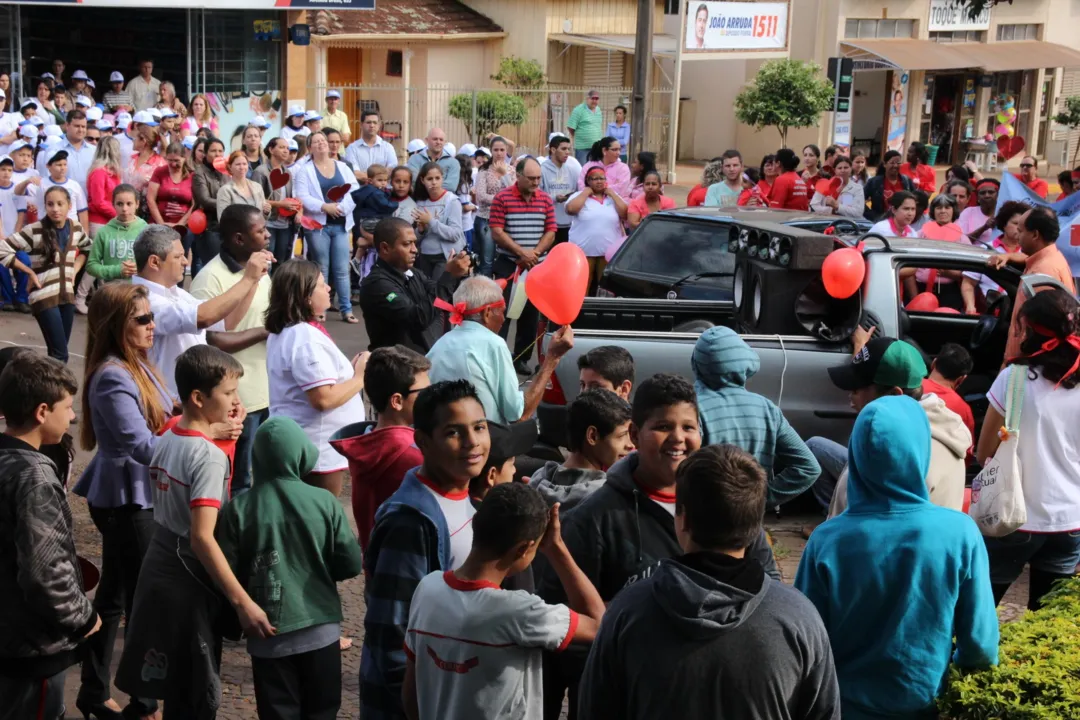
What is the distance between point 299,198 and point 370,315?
5.86m

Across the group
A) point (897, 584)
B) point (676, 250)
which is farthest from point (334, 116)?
point (897, 584)

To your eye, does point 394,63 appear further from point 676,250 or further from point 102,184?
point 676,250

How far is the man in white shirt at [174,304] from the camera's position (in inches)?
233

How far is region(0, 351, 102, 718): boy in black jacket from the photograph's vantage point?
407 cm

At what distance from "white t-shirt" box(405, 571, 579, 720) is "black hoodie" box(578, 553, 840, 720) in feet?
1.22

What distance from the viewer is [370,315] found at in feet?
23.4

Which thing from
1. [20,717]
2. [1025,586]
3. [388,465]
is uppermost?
[388,465]

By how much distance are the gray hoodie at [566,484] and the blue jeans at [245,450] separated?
2384mm

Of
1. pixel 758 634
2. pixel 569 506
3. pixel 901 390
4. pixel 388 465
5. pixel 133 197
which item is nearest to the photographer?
pixel 758 634

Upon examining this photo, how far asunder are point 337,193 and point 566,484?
874cm

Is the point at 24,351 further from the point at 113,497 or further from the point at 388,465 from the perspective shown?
the point at 388,465

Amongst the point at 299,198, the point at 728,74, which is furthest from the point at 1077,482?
the point at 728,74

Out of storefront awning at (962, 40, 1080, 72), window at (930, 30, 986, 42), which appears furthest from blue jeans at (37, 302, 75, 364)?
window at (930, 30, 986, 42)

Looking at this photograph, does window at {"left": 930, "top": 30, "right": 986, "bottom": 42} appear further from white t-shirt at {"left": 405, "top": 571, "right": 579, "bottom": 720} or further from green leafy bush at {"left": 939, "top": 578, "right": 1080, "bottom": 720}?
white t-shirt at {"left": 405, "top": 571, "right": 579, "bottom": 720}
